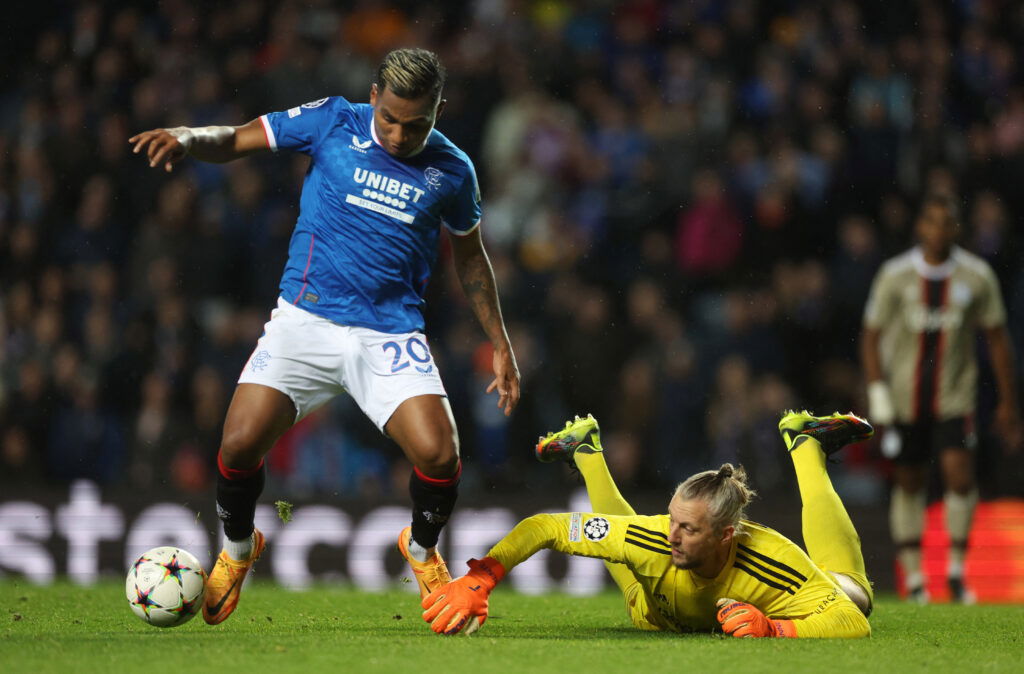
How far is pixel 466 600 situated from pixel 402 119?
6.14 feet

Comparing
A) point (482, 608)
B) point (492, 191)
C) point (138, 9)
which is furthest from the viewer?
point (138, 9)

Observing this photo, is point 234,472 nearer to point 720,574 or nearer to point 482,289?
point 482,289

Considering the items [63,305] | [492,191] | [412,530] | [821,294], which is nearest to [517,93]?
[492,191]

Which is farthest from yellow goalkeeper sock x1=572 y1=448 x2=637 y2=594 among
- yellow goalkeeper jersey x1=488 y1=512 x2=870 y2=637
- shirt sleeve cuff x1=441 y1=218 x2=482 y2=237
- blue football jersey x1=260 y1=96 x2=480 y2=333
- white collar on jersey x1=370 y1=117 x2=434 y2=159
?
white collar on jersey x1=370 y1=117 x2=434 y2=159

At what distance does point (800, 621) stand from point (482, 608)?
121 centimetres

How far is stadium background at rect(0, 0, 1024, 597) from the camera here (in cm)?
1034

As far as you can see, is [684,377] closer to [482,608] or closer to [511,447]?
[511,447]

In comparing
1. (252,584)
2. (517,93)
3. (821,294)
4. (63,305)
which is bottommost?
(252,584)

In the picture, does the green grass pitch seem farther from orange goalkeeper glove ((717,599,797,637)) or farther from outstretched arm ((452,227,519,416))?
outstretched arm ((452,227,519,416))

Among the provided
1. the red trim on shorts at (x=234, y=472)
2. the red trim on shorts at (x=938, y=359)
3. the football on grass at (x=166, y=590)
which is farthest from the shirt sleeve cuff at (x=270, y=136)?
the red trim on shorts at (x=938, y=359)

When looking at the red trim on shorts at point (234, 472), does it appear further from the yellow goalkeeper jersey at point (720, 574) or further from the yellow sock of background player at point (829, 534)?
the yellow sock of background player at point (829, 534)

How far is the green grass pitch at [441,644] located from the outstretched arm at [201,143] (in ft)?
5.76

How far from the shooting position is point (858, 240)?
1091 cm

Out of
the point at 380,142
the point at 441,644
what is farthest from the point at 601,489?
the point at 380,142
